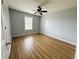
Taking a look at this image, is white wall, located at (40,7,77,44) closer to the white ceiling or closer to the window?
the white ceiling

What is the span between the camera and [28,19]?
7336 mm

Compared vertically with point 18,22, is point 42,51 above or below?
below

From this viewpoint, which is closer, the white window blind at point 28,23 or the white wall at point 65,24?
the white wall at point 65,24

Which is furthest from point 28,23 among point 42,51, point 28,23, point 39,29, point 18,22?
point 42,51

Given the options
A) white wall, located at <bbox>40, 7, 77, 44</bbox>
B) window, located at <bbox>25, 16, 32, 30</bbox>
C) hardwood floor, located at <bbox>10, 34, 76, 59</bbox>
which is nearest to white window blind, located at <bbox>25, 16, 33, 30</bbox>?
window, located at <bbox>25, 16, 32, 30</bbox>

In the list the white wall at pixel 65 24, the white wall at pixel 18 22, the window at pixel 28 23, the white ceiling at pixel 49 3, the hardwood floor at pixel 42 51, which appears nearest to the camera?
the hardwood floor at pixel 42 51

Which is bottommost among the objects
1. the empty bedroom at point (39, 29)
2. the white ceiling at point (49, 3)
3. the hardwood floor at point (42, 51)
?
the hardwood floor at point (42, 51)

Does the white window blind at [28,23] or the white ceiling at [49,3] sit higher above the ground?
the white ceiling at [49,3]

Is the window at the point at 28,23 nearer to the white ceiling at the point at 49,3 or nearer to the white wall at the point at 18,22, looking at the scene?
the white wall at the point at 18,22

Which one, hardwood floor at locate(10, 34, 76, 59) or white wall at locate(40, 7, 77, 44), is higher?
white wall at locate(40, 7, 77, 44)

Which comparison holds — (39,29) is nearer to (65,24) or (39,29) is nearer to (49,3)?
(65,24)

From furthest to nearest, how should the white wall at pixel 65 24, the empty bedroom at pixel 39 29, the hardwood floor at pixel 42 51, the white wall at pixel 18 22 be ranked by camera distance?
the white wall at pixel 18 22 → the white wall at pixel 65 24 → the empty bedroom at pixel 39 29 → the hardwood floor at pixel 42 51

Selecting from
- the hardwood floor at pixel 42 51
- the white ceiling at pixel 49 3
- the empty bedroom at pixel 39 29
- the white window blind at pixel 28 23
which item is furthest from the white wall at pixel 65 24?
the white window blind at pixel 28 23

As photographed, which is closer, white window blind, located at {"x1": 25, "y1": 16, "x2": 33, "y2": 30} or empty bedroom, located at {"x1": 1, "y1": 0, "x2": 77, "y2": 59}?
empty bedroom, located at {"x1": 1, "y1": 0, "x2": 77, "y2": 59}
